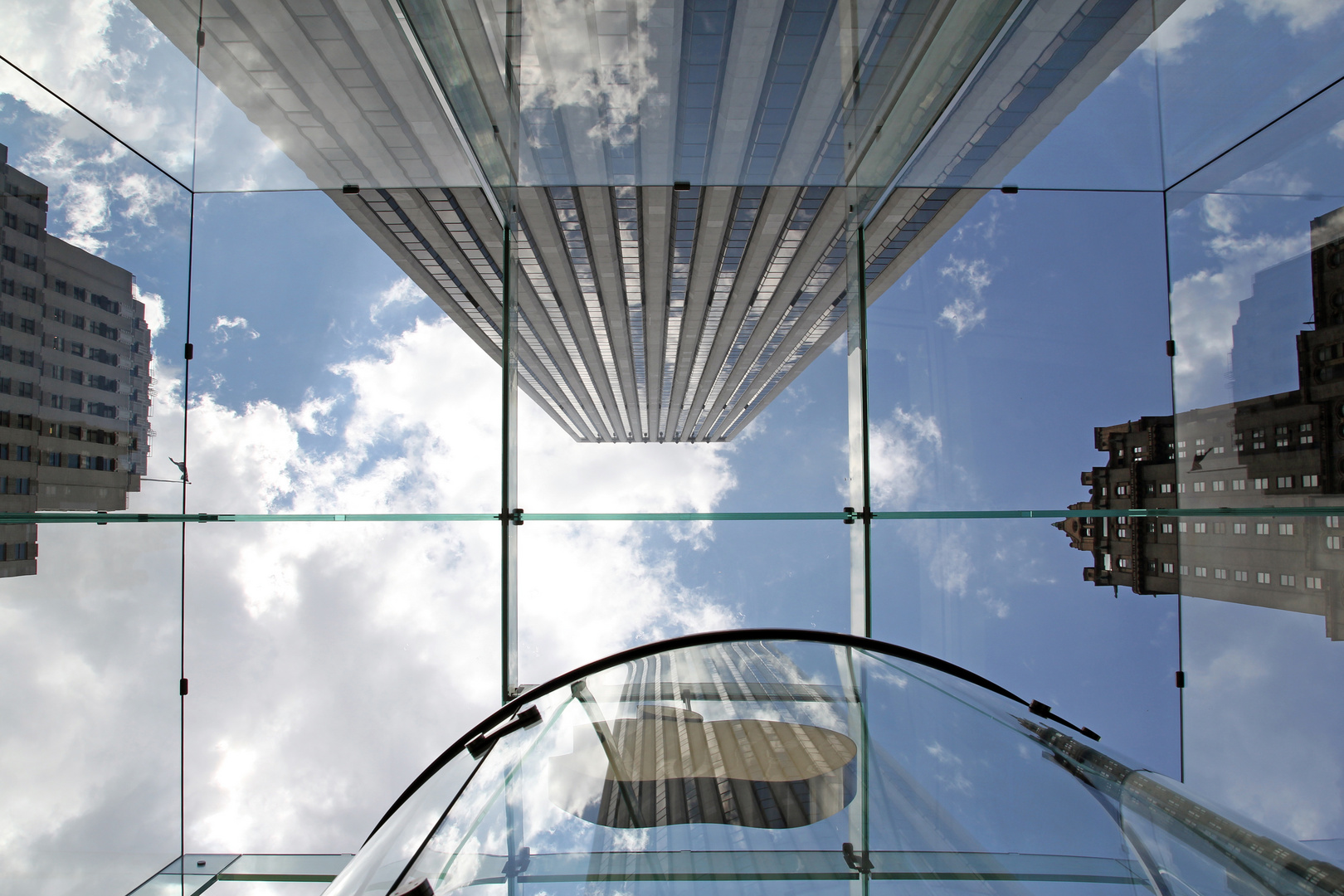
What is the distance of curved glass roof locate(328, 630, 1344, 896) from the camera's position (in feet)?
4.01

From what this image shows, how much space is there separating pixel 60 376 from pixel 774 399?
5340 mm

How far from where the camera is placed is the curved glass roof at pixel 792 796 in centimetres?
122

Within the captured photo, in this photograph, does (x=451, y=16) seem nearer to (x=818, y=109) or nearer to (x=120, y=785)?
(x=818, y=109)

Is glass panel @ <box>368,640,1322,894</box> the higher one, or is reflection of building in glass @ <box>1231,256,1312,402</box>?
reflection of building in glass @ <box>1231,256,1312,402</box>

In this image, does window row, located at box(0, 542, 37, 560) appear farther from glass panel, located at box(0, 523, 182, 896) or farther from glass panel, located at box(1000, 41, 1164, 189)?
glass panel, located at box(1000, 41, 1164, 189)

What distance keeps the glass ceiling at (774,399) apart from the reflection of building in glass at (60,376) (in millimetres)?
30

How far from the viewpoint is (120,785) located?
11.5ft

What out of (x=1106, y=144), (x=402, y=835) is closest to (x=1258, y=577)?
(x=1106, y=144)

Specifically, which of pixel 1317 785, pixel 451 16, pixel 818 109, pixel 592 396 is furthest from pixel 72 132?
pixel 592 396

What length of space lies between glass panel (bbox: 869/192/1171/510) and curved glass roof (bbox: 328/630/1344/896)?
6.27 feet

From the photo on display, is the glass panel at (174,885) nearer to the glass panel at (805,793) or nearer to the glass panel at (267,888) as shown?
the glass panel at (267,888)

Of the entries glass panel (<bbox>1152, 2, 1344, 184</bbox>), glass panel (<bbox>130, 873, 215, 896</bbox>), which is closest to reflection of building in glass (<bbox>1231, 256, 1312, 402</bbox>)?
glass panel (<bbox>1152, 2, 1344, 184</bbox>)

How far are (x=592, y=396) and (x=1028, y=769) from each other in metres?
31.3

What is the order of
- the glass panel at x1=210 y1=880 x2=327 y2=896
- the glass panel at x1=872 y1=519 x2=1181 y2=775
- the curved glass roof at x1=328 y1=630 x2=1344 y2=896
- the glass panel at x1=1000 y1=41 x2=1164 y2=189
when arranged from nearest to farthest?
the curved glass roof at x1=328 y1=630 x2=1344 y2=896, the glass panel at x1=872 y1=519 x2=1181 y2=775, the glass panel at x1=1000 y1=41 x2=1164 y2=189, the glass panel at x1=210 y1=880 x2=327 y2=896
